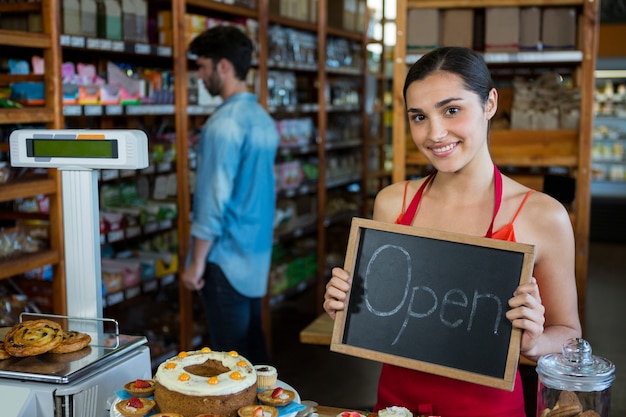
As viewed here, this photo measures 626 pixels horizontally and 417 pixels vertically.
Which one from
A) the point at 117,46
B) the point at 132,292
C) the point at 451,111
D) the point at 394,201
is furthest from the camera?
the point at 132,292

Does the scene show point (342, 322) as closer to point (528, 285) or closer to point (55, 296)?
point (528, 285)

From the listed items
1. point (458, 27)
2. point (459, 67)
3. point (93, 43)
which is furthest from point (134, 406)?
point (458, 27)

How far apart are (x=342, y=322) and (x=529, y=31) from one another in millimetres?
2665

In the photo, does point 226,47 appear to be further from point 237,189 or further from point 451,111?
point 451,111

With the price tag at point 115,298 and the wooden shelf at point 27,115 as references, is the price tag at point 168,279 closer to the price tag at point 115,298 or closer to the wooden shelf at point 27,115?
the price tag at point 115,298

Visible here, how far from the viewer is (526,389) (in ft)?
13.6

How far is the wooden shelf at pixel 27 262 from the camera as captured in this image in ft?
10.6

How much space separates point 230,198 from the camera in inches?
151

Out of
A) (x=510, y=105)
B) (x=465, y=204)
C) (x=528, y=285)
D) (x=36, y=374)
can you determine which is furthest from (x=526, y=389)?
(x=36, y=374)

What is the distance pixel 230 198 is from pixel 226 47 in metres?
0.78

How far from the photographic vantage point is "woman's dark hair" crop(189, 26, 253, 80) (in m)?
3.88

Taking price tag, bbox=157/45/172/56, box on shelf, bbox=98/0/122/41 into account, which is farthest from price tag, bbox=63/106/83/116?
price tag, bbox=157/45/172/56

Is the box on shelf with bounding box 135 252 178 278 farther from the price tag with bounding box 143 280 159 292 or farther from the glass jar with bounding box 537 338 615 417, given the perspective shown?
the glass jar with bounding box 537 338 615 417

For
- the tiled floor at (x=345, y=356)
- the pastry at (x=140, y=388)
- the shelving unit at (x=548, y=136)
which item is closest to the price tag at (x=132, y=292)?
the tiled floor at (x=345, y=356)
